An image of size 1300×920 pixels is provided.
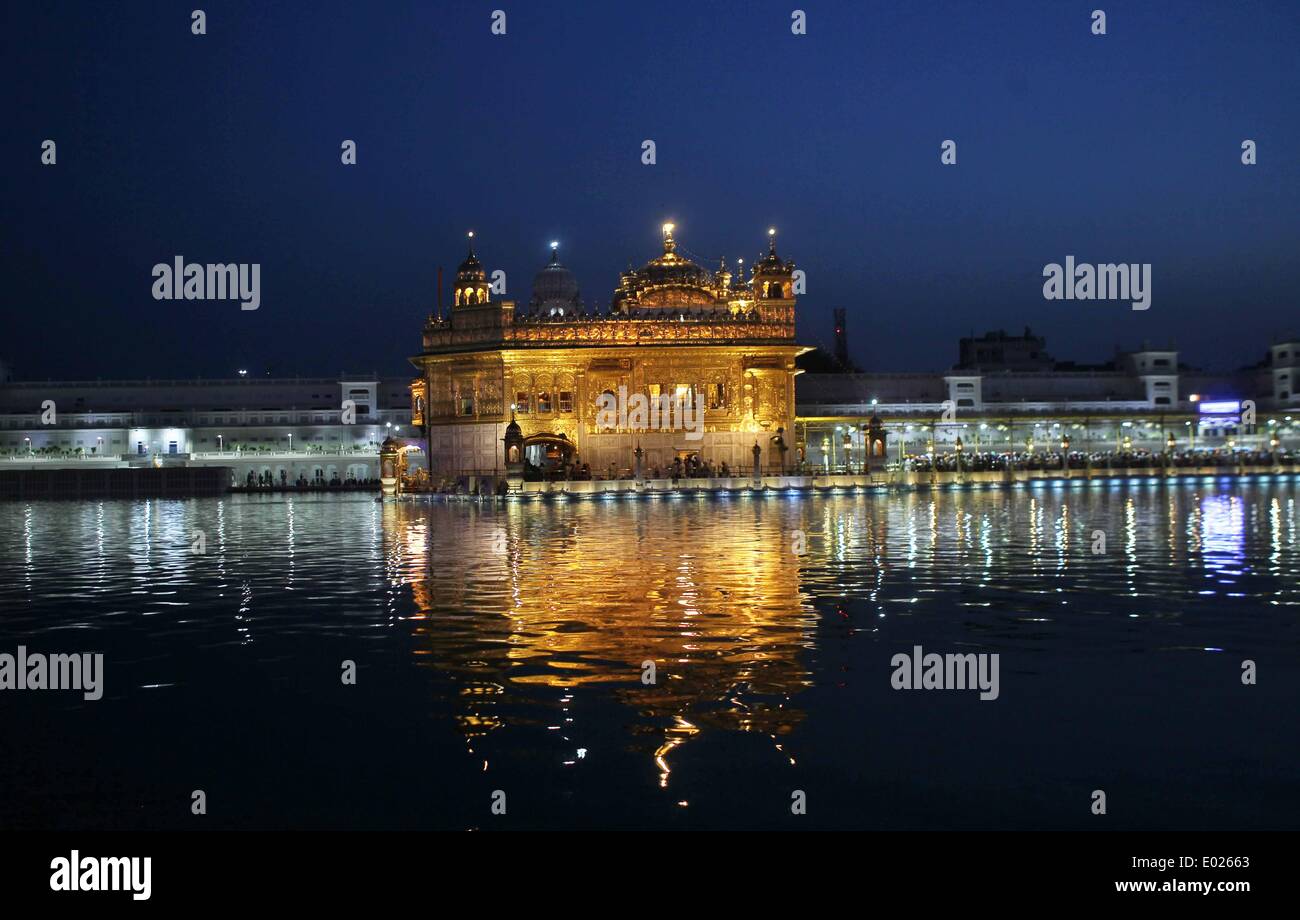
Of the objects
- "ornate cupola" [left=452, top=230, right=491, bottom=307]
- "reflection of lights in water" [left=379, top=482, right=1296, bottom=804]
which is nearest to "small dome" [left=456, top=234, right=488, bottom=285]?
"ornate cupola" [left=452, top=230, right=491, bottom=307]

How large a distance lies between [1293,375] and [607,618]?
9339 cm

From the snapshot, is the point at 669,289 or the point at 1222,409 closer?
the point at 669,289

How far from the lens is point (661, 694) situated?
36.7 feet

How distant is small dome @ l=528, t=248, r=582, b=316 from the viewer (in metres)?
79.6

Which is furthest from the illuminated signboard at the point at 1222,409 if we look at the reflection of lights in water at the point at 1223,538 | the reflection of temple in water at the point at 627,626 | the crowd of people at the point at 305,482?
the reflection of temple in water at the point at 627,626

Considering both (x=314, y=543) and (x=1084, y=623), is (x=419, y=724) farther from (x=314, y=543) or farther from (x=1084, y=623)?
(x=314, y=543)

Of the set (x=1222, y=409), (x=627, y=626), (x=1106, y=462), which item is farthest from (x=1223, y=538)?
(x=1222, y=409)

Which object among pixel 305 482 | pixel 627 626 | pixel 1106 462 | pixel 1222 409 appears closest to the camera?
pixel 627 626

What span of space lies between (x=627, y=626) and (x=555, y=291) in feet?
217

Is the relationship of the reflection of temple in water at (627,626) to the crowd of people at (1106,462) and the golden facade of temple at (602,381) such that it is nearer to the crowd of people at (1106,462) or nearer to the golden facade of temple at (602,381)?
the golden facade of temple at (602,381)

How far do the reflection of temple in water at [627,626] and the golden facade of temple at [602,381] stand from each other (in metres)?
38.6

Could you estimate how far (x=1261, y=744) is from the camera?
946 cm

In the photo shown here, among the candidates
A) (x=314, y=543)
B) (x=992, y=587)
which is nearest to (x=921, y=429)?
(x=314, y=543)

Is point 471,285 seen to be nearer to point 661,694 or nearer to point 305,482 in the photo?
point 305,482
